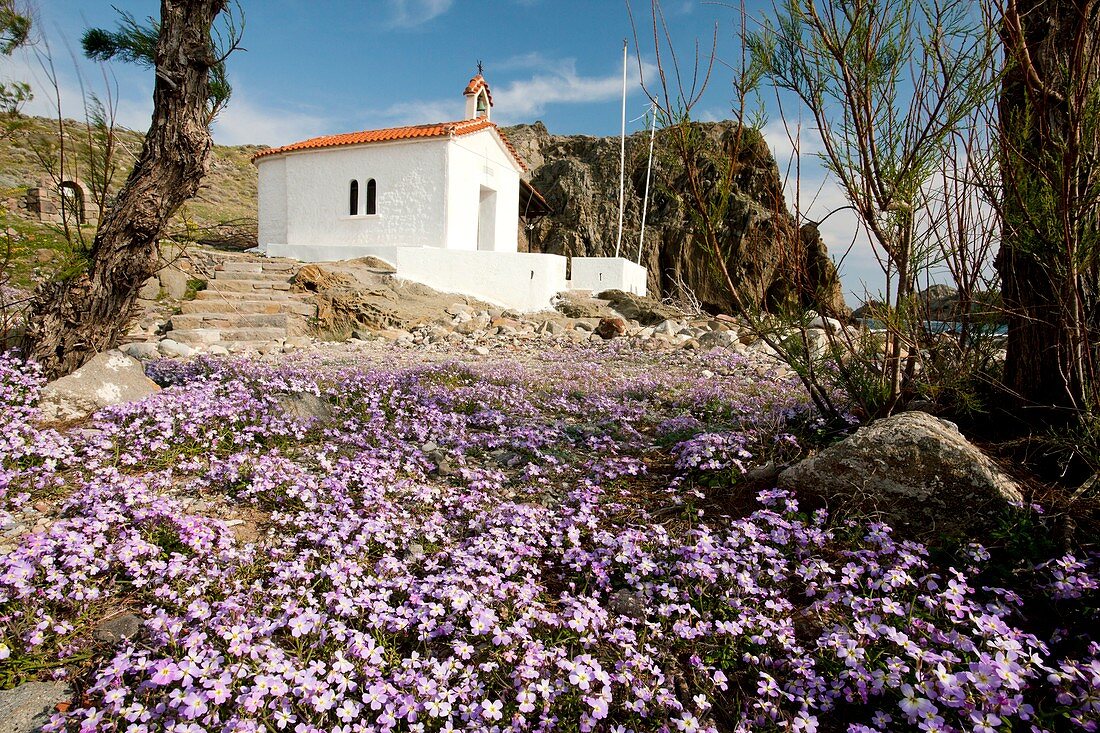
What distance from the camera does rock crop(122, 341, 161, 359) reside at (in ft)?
32.5

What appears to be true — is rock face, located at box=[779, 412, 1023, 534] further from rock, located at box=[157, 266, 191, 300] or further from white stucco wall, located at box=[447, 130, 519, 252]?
white stucco wall, located at box=[447, 130, 519, 252]

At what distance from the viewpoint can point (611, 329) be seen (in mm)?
15398

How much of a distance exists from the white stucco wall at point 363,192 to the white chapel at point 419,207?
0.13ft

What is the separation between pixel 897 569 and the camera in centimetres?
266

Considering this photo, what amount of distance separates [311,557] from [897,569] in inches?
110

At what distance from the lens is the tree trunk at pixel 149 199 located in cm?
562

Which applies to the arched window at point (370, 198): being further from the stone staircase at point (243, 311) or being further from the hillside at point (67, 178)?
the stone staircase at point (243, 311)

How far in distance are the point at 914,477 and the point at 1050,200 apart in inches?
63.7

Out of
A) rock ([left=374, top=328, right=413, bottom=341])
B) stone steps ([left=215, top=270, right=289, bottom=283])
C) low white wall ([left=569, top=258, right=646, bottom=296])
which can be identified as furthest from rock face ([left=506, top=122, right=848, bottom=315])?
stone steps ([left=215, top=270, right=289, bottom=283])

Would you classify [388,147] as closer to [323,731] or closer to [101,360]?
[101,360]

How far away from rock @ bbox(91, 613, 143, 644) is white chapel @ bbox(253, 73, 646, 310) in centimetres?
1885

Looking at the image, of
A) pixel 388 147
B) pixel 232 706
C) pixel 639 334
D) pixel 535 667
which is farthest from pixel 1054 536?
pixel 388 147

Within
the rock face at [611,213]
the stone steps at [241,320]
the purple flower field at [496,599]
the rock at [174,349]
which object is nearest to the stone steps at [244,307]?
the stone steps at [241,320]

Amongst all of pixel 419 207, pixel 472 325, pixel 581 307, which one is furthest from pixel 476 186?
pixel 472 325
